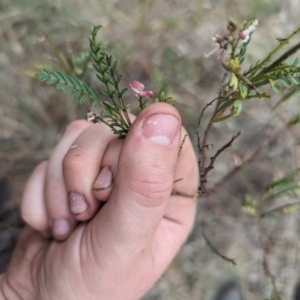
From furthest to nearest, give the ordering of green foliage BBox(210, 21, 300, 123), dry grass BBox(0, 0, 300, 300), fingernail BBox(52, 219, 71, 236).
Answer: dry grass BBox(0, 0, 300, 300), fingernail BBox(52, 219, 71, 236), green foliage BBox(210, 21, 300, 123)

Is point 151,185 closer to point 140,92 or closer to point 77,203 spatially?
point 140,92

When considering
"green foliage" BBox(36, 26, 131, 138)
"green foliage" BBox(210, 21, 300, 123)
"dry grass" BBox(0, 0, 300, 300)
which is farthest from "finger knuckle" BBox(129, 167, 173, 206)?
"dry grass" BBox(0, 0, 300, 300)

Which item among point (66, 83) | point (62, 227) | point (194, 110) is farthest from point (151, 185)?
point (194, 110)

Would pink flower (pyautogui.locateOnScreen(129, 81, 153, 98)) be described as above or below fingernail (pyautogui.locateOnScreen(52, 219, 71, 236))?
above

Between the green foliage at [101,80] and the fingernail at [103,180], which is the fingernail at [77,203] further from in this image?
the green foliage at [101,80]

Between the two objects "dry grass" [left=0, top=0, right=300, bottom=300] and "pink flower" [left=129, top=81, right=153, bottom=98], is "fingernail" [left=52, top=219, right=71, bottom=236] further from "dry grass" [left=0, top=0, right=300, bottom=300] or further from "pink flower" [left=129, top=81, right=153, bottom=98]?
"dry grass" [left=0, top=0, right=300, bottom=300]
